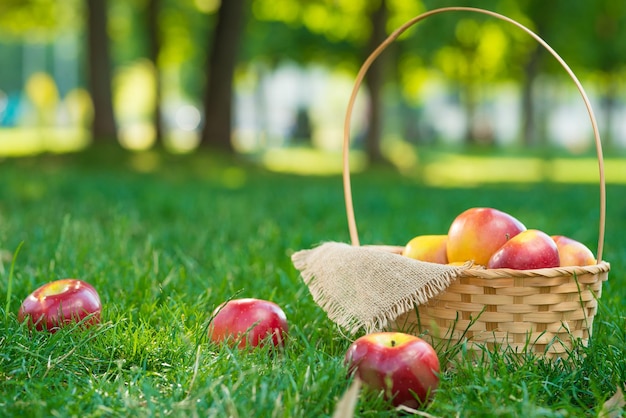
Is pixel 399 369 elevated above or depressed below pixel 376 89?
below

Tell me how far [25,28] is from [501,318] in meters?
20.3

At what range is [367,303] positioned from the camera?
266 centimetres

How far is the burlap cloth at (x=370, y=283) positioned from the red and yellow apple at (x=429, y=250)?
0.46 feet

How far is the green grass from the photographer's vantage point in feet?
6.71

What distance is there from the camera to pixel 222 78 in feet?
47.3

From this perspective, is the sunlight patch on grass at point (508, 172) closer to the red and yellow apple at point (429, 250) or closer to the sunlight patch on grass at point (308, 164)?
the sunlight patch on grass at point (308, 164)

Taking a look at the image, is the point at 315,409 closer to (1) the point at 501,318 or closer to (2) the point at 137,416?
(2) the point at 137,416

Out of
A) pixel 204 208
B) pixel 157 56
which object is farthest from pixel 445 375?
pixel 157 56

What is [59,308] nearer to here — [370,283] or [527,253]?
[370,283]

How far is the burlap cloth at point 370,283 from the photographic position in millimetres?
Result: 2557

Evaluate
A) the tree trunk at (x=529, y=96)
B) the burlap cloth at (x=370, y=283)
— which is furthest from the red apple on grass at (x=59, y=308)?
the tree trunk at (x=529, y=96)

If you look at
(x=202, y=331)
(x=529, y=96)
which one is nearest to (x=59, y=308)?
(x=202, y=331)

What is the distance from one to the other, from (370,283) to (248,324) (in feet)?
1.44

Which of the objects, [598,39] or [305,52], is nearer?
[305,52]
